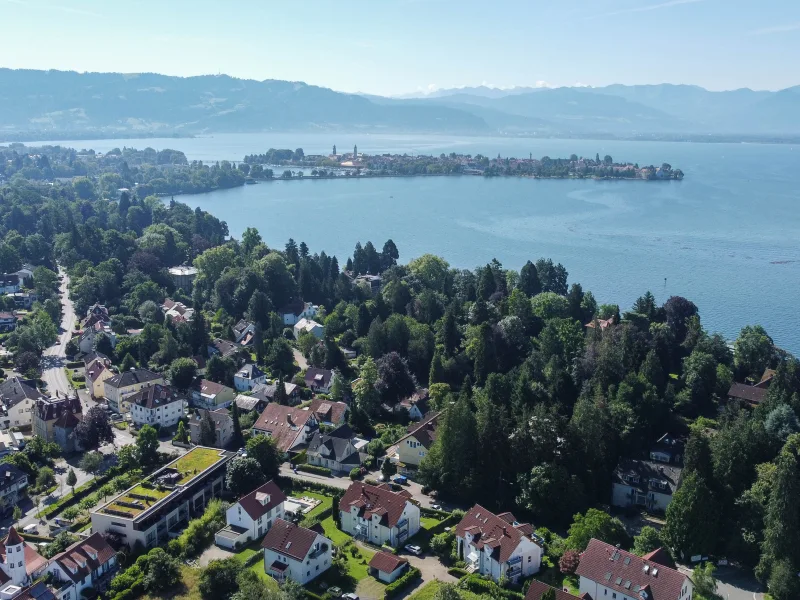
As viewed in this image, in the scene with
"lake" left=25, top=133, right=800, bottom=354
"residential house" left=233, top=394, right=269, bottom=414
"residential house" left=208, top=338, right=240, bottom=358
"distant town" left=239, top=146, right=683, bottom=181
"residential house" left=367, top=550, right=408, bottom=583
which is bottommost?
"residential house" left=367, top=550, right=408, bottom=583

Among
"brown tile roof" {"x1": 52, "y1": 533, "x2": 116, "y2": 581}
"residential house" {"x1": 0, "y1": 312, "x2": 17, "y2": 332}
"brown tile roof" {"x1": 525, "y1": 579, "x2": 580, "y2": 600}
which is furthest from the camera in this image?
"residential house" {"x1": 0, "y1": 312, "x2": 17, "y2": 332}

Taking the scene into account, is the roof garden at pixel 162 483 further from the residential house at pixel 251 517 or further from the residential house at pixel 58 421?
the residential house at pixel 58 421

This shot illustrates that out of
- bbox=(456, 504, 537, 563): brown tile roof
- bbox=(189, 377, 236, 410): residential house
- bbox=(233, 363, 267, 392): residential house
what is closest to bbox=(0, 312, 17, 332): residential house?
bbox=(189, 377, 236, 410): residential house

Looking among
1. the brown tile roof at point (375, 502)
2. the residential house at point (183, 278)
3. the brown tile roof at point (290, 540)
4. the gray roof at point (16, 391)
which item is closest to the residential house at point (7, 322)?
the gray roof at point (16, 391)

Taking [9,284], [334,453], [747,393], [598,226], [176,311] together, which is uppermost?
[598,226]

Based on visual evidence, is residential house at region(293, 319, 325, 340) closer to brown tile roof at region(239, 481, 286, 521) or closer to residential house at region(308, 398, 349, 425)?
residential house at region(308, 398, 349, 425)

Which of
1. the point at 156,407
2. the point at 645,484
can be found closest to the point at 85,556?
the point at 156,407

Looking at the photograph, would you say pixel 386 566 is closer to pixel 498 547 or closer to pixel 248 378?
pixel 498 547
